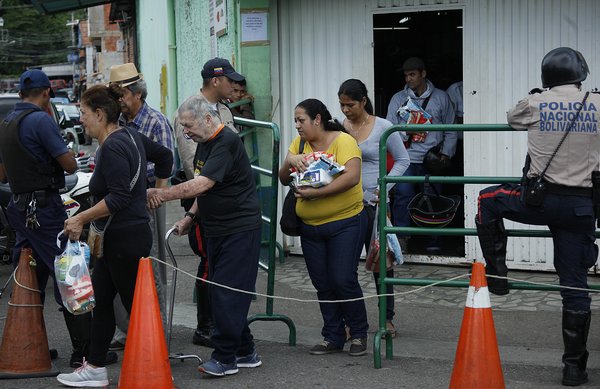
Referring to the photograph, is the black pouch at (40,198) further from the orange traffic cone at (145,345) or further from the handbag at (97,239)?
the orange traffic cone at (145,345)

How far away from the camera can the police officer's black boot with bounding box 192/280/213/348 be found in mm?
6969

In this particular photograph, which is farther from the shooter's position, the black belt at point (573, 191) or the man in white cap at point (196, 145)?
the man in white cap at point (196, 145)

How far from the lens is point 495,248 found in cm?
578

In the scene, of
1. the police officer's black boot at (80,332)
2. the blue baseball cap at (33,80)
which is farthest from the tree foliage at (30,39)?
the police officer's black boot at (80,332)

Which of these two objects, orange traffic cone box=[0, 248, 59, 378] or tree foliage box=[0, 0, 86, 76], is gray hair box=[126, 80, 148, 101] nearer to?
orange traffic cone box=[0, 248, 59, 378]

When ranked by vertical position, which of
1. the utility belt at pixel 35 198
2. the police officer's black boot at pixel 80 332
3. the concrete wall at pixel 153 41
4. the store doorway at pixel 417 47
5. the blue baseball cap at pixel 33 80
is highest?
the concrete wall at pixel 153 41

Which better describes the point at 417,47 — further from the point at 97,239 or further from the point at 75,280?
the point at 75,280

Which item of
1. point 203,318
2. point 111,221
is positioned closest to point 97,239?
point 111,221

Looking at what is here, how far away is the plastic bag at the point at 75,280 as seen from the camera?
5734mm

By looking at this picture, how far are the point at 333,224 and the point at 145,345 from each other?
1574mm

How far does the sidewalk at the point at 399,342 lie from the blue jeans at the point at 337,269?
0.21m

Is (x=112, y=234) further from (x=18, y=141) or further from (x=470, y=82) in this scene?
(x=470, y=82)

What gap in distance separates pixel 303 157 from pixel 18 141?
6.04 feet

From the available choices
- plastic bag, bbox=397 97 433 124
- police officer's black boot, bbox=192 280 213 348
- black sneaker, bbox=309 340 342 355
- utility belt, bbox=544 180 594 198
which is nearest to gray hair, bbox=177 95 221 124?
police officer's black boot, bbox=192 280 213 348
